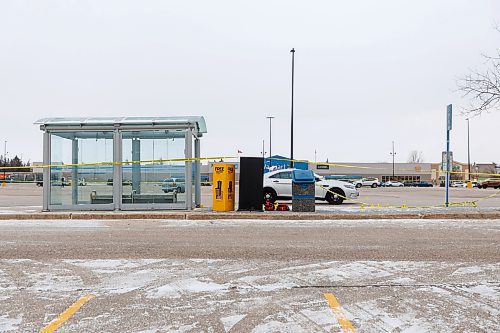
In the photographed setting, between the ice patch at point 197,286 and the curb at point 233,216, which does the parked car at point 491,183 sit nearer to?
the curb at point 233,216

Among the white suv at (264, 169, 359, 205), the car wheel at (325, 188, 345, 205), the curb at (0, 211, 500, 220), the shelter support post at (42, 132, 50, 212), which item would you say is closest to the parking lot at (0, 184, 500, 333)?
the curb at (0, 211, 500, 220)

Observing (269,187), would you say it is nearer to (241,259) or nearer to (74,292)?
(241,259)

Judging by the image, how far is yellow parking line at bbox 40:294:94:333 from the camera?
4523 millimetres

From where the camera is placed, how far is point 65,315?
4895 mm

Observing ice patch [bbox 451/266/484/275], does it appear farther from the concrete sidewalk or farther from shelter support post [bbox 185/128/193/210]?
shelter support post [bbox 185/128/193/210]

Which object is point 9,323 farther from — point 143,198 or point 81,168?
point 81,168

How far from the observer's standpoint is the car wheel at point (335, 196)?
21.3 metres

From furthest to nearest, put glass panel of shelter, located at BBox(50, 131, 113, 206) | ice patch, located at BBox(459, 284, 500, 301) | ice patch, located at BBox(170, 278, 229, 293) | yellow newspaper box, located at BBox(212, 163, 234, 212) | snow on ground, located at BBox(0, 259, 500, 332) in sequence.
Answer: glass panel of shelter, located at BBox(50, 131, 113, 206)
yellow newspaper box, located at BBox(212, 163, 234, 212)
ice patch, located at BBox(170, 278, 229, 293)
ice patch, located at BBox(459, 284, 500, 301)
snow on ground, located at BBox(0, 259, 500, 332)

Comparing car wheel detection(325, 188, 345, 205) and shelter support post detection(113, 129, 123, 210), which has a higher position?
shelter support post detection(113, 129, 123, 210)

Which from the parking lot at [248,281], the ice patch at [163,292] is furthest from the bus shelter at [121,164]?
the ice patch at [163,292]

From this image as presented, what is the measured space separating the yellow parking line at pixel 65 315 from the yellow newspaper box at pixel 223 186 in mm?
9548

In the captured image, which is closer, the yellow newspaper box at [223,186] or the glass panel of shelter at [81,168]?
the yellow newspaper box at [223,186]

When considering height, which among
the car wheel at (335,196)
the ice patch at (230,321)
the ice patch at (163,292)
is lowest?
the ice patch at (230,321)

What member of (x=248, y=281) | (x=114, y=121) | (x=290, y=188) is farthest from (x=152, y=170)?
(x=248, y=281)
